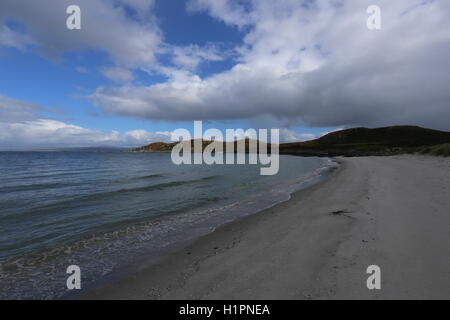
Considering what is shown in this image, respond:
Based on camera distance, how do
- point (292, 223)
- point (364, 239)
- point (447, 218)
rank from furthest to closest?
point (292, 223), point (447, 218), point (364, 239)

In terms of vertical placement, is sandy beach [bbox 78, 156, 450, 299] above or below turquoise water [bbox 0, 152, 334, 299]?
above

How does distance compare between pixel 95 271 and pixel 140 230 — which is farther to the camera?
pixel 140 230

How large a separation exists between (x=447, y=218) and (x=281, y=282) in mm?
7142

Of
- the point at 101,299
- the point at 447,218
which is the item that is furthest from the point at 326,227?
the point at 101,299

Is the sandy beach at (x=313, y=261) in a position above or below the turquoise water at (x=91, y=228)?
above

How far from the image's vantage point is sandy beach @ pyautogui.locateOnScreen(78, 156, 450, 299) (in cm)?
425

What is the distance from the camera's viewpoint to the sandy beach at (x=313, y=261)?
4250 mm

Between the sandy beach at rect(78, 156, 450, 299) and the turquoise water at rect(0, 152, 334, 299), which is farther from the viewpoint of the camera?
the turquoise water at rect(0, 152, 334, 299)

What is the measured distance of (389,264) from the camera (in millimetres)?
4945

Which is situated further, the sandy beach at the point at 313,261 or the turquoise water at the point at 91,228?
the turquoise water at the point at 91,228

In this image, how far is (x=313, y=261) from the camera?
539 centimetres

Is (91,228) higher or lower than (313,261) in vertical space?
lower

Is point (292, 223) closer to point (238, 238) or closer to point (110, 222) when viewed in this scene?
point (238, 238)

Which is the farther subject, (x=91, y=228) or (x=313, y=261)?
(x=91, y=228)
